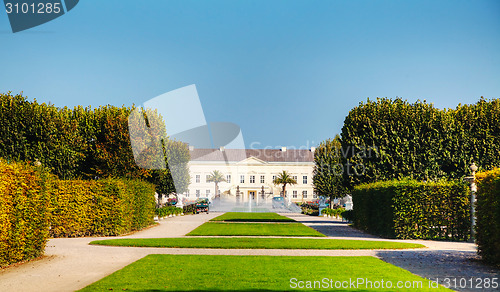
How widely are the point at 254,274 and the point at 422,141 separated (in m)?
18.9

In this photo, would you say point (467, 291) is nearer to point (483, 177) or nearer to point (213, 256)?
point (483, 177)

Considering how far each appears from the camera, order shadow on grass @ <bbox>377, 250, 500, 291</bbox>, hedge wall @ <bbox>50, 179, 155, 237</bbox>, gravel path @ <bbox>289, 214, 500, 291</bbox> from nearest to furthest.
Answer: gravel path @ <bbox>289, 214, 500, 291</bbox> < shadow on grass @ <bbox>377, 250, 500, 291</bbox> < hedge wall @ <bbox>50, 179, 155, 237</bbox>

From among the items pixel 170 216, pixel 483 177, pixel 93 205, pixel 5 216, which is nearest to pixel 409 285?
pixel 483 177

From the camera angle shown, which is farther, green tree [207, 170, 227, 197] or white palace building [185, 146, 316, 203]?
white palace building [185, 146, 316, 203]

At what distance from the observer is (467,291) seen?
8.64 meters

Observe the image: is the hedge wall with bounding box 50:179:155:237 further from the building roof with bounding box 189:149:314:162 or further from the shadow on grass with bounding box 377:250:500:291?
the building roof with bounding box 189:149:314:162

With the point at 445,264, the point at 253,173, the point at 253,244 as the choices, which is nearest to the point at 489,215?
the point at 445,264

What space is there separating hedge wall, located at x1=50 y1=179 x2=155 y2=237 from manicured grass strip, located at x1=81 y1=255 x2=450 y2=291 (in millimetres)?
8392

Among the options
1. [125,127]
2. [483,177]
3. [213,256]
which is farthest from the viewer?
[125,127]

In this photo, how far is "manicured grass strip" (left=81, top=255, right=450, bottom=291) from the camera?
28.9 feet

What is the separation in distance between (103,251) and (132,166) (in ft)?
51.8

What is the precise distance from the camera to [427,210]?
1998 centimetres

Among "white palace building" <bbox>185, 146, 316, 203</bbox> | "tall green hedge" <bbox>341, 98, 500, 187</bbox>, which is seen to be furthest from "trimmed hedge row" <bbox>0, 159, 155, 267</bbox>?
"white palace building" <bbox>185, 146, 316, 203</bbox>

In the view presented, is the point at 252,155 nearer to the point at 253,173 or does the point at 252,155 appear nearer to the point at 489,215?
the point at 253,173
